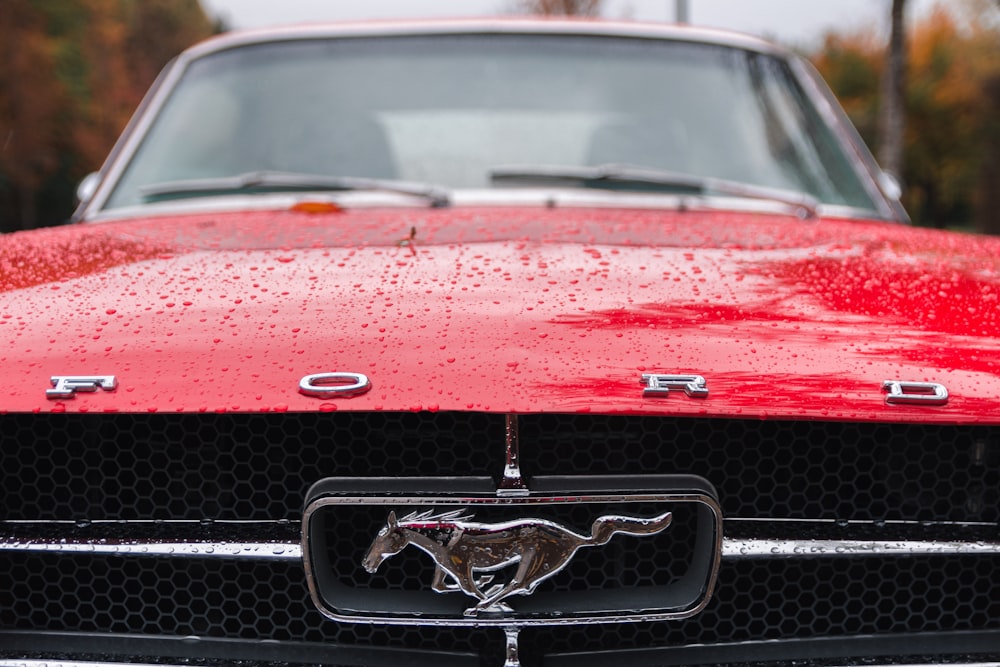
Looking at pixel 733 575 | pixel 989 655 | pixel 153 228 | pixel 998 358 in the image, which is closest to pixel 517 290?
pixel 733 575

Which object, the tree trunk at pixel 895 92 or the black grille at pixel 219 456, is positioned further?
the tree trunk at pixel 895 92

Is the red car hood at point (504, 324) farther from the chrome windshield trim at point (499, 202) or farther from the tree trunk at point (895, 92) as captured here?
the tree trunk at point (895, 92)

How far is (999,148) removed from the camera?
102 feet

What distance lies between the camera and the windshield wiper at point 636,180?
2549mm

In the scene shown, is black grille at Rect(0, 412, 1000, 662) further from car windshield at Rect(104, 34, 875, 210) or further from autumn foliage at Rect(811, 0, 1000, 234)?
autumn foliage at Rect(811, 0, 1000, 234)

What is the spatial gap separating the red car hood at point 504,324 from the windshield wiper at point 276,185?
2.00ft

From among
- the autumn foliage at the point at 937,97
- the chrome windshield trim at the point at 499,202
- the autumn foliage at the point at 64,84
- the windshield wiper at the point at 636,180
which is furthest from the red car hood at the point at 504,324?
the autumn foliage at the point at 937,97

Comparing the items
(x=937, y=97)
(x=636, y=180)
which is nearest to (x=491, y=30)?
(x=636, y=180)

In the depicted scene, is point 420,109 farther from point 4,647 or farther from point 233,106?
point 4,647

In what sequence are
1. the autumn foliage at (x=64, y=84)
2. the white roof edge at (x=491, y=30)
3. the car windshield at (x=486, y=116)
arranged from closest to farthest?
the car windshield at (x=486, y=116)
the white roof edge at (x=491, y=30)
the autumn foliage at (x=64, y=84)

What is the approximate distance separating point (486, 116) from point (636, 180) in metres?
0.49

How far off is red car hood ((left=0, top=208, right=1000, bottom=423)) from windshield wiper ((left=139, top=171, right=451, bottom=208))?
0.61 m

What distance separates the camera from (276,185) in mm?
2525

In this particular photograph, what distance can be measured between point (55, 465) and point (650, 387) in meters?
0.82
